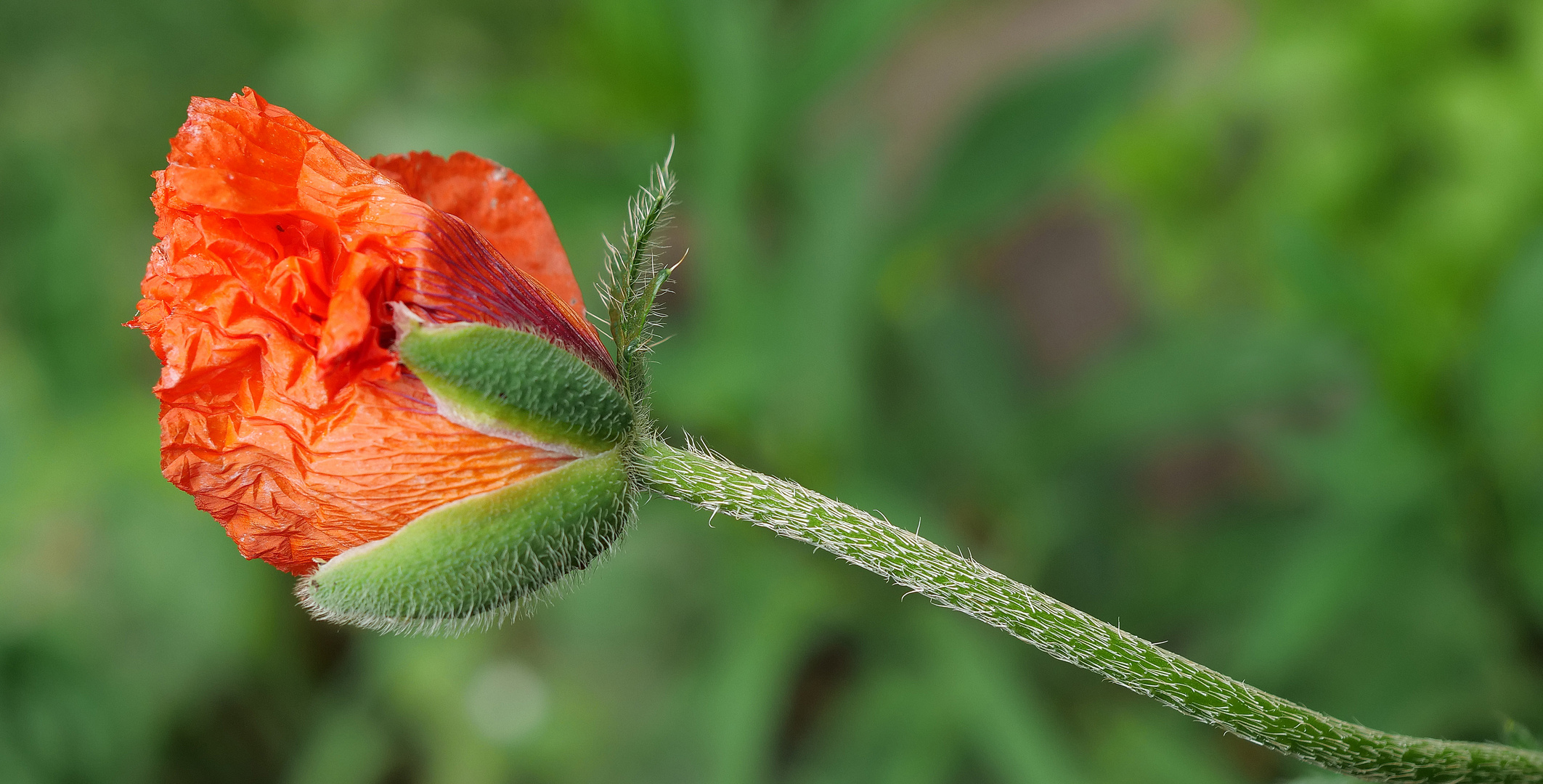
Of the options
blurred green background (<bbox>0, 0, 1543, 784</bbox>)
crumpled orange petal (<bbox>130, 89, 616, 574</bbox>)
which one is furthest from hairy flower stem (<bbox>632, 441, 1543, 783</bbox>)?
blurred green background (<bbox>0, 0, 1543, 784</bbox>)

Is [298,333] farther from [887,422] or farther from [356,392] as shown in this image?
[887,422]

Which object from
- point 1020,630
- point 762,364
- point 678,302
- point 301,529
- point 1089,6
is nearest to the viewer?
point 1020,630

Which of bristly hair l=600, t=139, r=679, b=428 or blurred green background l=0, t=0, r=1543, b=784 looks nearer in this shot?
bristly hair l=600, t=139, r=679, b=428

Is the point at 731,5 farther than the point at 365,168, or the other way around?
the point at 731,5

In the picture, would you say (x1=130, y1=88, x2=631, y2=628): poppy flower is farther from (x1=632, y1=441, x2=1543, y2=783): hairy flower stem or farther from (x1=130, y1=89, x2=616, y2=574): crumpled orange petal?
(x1=632, y1=441, x2=1543, y2=783): hairy flower stem

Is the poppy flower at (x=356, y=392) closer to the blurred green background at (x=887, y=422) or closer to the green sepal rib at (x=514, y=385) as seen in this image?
the green sepal rib at (x=514, y=385)

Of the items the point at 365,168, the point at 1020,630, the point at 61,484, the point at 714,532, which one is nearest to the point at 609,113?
the point at 714,532

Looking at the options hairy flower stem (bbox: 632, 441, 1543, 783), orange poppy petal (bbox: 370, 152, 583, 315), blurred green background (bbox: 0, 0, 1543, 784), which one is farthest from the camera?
blurred green background (bbox: 0, 0, 1543, 784)

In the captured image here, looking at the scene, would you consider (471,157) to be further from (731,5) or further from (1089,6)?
(1089,6)
